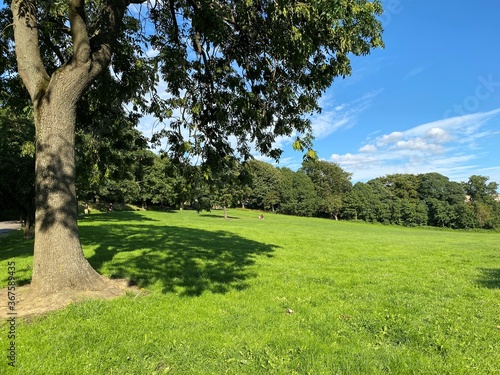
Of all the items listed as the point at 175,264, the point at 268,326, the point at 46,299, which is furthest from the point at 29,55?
the point at 268,326

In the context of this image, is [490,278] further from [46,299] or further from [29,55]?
[29,55]

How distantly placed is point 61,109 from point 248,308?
516cm

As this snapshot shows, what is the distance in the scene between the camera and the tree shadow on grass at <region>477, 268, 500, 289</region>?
8.02m

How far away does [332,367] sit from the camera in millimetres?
3717

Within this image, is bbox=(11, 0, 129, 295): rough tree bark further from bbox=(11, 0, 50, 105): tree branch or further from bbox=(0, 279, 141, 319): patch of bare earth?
bbox=(0, 279, 141, 319): patch of bare earth

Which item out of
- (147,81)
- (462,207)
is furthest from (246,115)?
(462,207)

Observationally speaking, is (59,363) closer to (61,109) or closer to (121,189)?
(61,109)

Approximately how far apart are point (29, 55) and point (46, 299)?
4775mm

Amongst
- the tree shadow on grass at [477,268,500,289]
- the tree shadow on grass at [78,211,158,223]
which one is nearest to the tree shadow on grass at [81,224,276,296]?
the tree shadow on grass at [477,268,500,289]

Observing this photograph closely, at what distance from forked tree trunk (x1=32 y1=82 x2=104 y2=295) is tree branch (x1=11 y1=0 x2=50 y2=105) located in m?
0.43

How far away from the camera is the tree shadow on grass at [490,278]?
802cm

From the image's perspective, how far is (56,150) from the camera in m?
5.93

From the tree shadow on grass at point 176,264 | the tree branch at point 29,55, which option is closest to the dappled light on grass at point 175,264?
the tree shadow on grass at point 176,264

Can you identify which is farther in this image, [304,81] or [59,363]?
[304,81]
